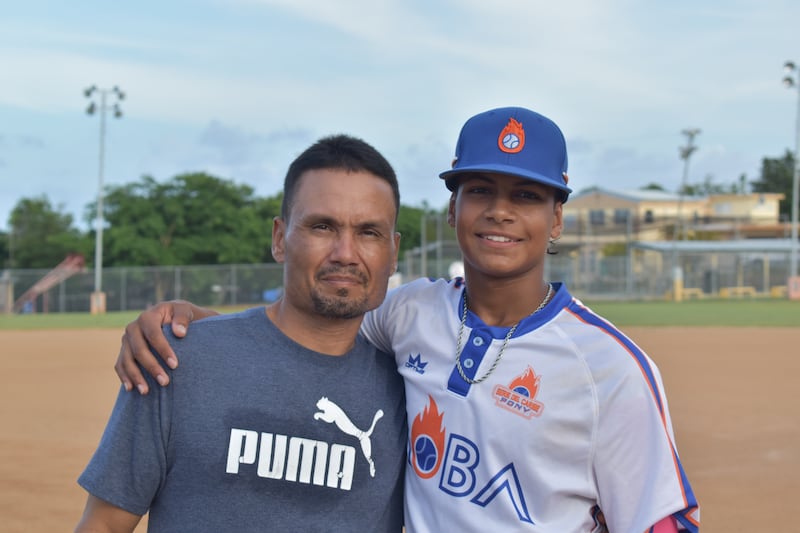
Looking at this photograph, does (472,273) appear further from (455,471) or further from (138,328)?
(138,328)

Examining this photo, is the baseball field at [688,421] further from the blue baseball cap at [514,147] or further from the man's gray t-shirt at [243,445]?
the blue baseball cap at [514,147]

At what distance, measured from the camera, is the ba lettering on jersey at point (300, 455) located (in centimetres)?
227

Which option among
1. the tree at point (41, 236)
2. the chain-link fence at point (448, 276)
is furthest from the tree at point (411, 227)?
the tree at point (41, 236)

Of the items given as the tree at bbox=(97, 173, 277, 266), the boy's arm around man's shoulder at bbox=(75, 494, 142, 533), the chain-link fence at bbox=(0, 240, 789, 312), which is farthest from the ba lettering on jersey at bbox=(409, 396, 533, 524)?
the tree at bbox=(97, 173, 277, 266)

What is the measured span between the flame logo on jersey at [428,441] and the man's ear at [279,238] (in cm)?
68

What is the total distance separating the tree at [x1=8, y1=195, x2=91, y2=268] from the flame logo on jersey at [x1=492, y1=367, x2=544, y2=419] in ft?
174

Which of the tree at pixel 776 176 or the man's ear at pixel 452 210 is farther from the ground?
the tree at pixel 776 176

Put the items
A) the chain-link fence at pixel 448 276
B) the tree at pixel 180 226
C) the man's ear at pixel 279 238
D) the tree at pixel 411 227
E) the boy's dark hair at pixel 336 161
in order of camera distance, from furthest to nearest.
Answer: the tree at pixel 411 227 → the tree at pixel 180 226 → the chain-link fence at pixel 448 276 → the man's ear at pixel 279 238 → the boy's dark hair at pixel 336 161

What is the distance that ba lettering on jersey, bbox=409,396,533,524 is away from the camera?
2.40m

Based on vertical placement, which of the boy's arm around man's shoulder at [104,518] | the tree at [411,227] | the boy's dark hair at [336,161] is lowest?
the boy's arm around man's shoulder at [104,518]

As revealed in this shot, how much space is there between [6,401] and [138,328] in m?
9.41

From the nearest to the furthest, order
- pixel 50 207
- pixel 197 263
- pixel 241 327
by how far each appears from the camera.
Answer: pixel 241 327, pixel 197 263, pixel 50 207

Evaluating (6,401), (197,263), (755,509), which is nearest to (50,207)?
(197,263)

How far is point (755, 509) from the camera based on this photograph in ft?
19.3
